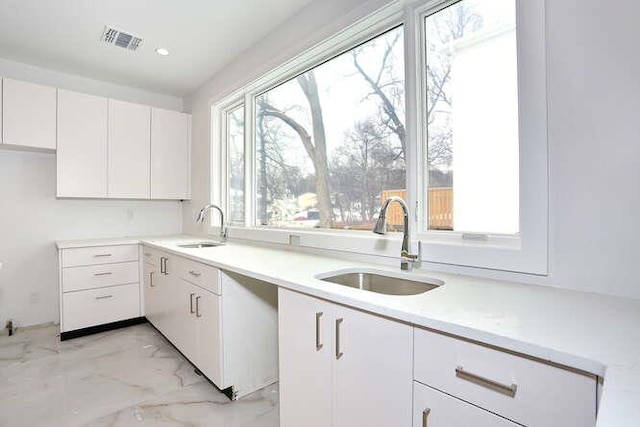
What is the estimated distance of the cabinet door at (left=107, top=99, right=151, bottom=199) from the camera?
319 cm

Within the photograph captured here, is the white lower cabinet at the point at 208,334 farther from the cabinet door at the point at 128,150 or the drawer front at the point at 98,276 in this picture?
the cabinet door at the point at 128,150

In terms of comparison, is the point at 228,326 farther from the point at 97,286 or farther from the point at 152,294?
the point at 97,286

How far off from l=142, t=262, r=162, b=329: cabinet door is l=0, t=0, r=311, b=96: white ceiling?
1908 millimetres

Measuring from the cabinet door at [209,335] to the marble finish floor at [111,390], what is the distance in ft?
0.49

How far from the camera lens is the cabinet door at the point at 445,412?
31.2 inches

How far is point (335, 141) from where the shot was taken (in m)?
2.21

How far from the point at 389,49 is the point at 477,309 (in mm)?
1540

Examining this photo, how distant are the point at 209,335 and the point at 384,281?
1.15m

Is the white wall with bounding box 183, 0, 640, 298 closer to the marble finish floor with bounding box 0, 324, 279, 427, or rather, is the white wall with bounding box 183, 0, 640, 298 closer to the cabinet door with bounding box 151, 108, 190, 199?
the marble finish floor with bounding box 0, 324, 279, 427

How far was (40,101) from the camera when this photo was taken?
280 centimetres


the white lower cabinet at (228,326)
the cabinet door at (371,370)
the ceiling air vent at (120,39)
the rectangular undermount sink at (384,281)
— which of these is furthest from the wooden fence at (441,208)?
the ceiling air vent at (120,39)

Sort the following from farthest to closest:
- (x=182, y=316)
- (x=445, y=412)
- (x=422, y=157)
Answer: (x=182, y=316), (x=422, y=157), (x=445, y=412)

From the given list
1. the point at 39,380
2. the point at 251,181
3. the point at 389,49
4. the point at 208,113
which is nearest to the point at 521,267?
the point at 389,49

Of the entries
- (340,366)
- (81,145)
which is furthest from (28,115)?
(340,366)
